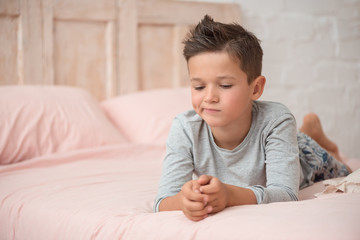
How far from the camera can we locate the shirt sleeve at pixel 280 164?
1031 millimetres

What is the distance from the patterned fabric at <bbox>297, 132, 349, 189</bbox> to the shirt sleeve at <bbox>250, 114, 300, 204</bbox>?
25 centimetres

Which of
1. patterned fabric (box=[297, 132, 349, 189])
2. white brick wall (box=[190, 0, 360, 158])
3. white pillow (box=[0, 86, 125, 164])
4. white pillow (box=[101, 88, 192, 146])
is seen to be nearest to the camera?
patterned fabric (box=[297, 132, 349, 189])

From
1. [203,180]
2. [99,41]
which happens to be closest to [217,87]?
[203,180]

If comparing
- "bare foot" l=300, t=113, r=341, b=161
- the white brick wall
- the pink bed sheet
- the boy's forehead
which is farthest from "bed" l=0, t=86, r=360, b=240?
the white brick wall

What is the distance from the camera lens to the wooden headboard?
7.02 feet

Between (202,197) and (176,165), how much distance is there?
26cm

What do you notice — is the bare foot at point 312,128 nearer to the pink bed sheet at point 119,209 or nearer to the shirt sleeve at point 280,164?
the pink bed sheet at point 119,209

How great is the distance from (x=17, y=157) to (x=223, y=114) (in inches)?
36.1

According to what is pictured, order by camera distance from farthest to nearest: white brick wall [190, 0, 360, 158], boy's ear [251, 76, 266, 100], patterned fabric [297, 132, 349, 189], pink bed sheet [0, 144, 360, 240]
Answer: white brick wall [190, 0, 360, 158]
patterned fabric [297, 132, 349, 189]
boy's ear [251, 76, 266, 100]
pink bed sheet [0, 144, 360, 240]

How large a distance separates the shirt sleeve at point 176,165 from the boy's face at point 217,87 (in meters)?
0.11

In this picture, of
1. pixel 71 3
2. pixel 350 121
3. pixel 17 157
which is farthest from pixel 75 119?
pixel 350 121

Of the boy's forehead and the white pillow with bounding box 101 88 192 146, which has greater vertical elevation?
the boy's forehead

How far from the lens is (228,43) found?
107cm

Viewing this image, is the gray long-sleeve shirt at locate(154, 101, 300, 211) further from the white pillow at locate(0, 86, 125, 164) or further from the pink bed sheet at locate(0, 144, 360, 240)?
the white pillow at locate(0, 86, 125, 164)
